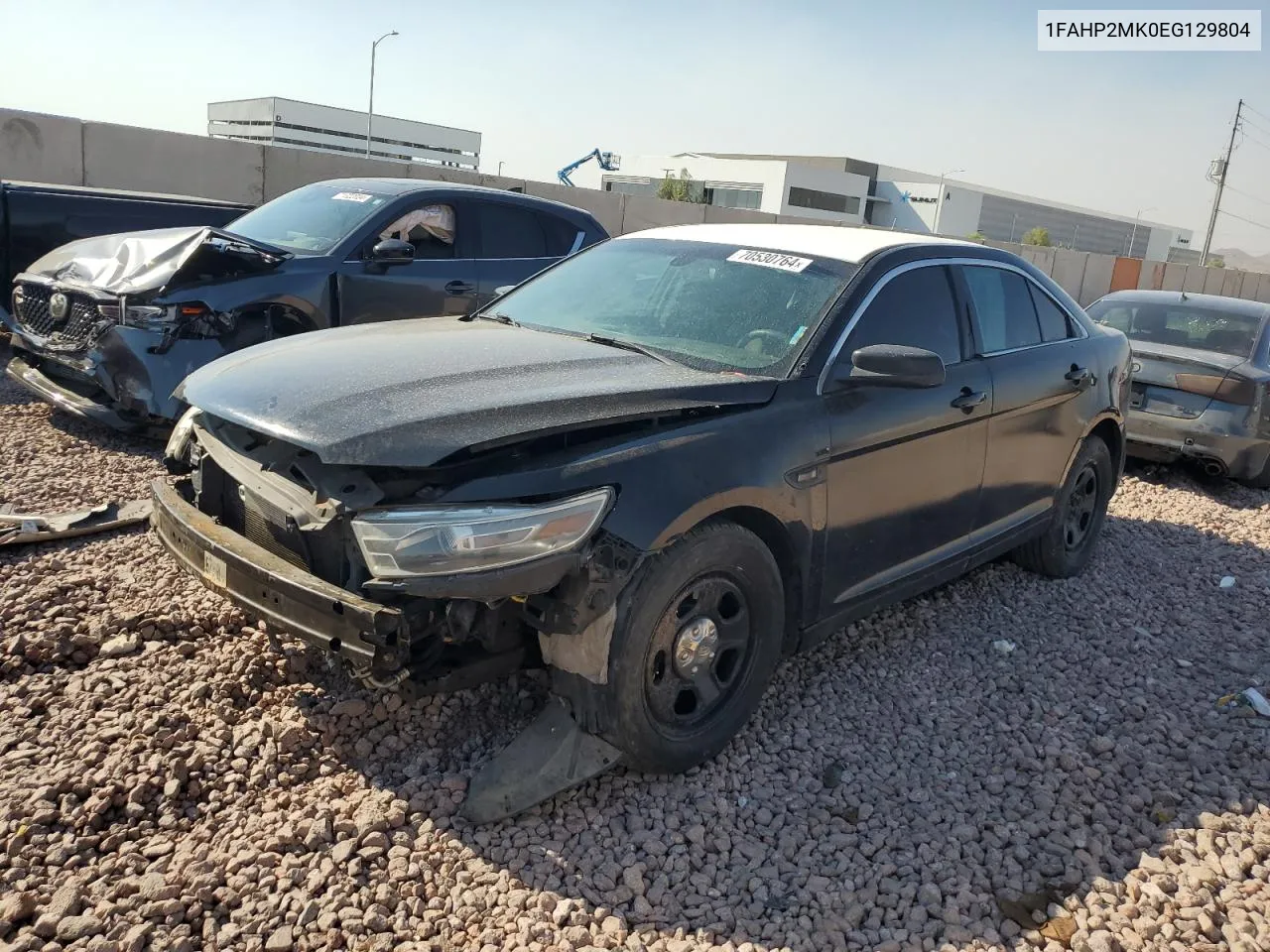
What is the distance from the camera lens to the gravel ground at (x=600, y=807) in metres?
2.58

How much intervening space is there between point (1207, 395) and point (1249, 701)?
14.3ft

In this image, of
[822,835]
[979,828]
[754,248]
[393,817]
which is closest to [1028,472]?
[754,248]

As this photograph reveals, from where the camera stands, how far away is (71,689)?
3328mm

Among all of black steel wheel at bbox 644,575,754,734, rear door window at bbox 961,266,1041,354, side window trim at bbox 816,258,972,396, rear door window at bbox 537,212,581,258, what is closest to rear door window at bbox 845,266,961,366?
side window trim at bbox 816,258,972,396

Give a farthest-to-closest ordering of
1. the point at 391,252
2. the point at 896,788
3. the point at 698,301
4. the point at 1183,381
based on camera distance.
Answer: the point at 1183,381 < the point at 391,252 < the point at 698,301 < the point at 896,788

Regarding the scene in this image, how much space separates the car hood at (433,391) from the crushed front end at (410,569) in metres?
0.15

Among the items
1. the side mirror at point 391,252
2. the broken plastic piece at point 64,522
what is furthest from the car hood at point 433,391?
the side mirror at point 391,252

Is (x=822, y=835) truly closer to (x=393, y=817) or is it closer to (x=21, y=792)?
(x=393, y=817)

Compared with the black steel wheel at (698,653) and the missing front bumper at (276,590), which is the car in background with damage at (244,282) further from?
the black steel wheel at (698,653)

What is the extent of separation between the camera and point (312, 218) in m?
7.04

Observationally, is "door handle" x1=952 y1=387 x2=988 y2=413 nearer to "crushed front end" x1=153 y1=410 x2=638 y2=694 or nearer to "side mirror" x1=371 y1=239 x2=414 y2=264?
"crushed front end" x1=153 y1=410 x2=638 y2=694

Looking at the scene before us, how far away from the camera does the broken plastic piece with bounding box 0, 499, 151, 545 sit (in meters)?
4.43

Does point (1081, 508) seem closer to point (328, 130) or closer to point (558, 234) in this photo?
point (558, 234)

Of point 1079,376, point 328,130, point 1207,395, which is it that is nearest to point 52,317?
point 1079,376
